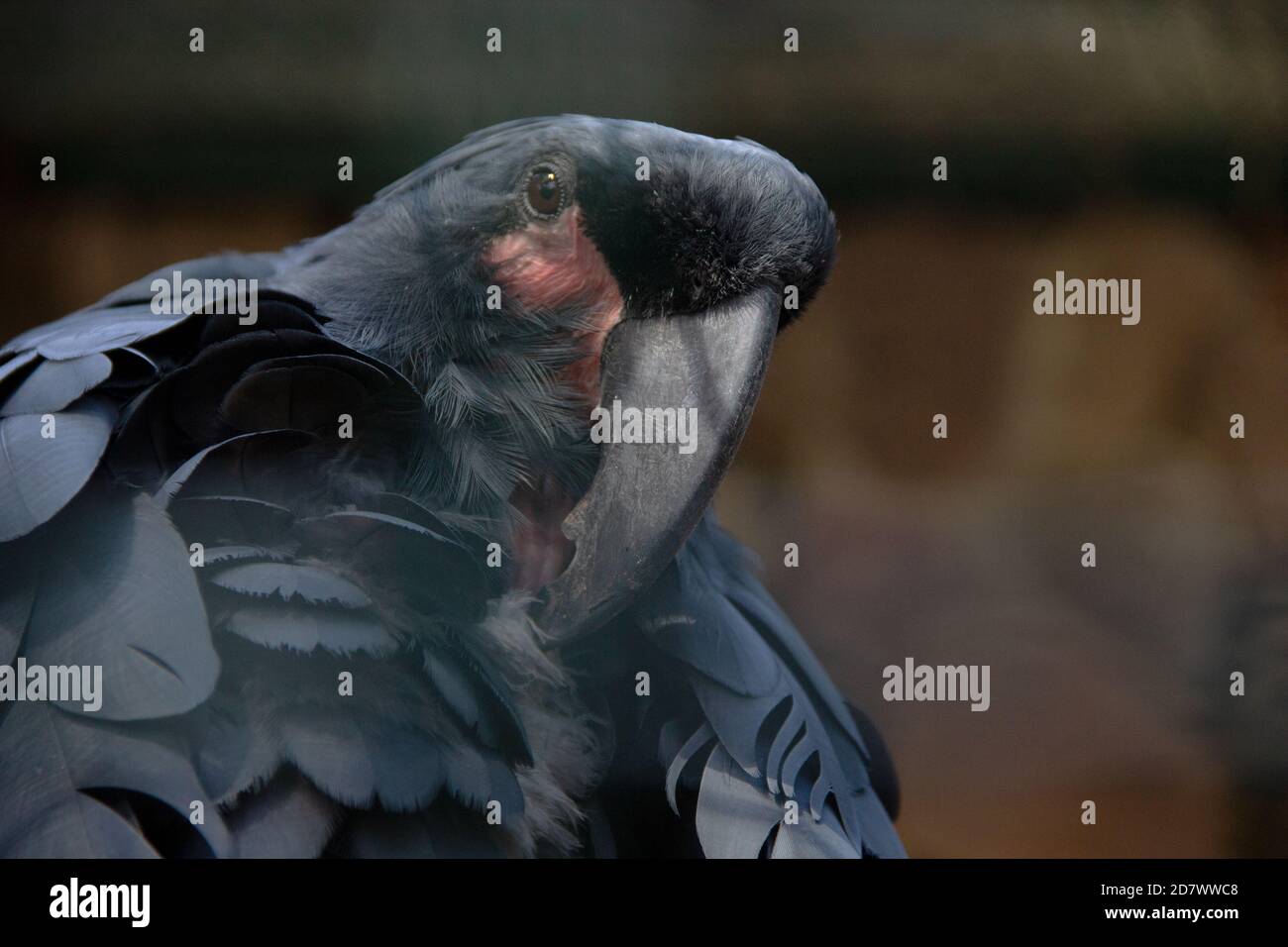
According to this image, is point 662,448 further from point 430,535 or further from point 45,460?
point 45,460

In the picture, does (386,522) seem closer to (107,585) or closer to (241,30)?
(107,585)

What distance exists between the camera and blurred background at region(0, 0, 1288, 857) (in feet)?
4.89

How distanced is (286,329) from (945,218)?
1128 millimetres

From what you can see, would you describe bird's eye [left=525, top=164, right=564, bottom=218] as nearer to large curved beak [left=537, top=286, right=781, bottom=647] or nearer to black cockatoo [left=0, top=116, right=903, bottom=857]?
black cockatoo [left=0, top=116, right=903, bottom=857]

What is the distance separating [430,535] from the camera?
3.42 ft

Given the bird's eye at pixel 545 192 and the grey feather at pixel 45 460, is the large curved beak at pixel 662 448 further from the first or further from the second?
the grey feather at pixel 45 460

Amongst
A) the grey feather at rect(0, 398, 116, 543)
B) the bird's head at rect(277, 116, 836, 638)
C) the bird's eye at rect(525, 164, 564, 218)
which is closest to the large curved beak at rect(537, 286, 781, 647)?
the bird's head at rect(277, 116, 836, 638)

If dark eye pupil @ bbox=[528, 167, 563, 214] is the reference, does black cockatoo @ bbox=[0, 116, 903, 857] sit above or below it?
below

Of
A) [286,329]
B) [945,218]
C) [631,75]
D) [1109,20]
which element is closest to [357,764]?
[286,329]

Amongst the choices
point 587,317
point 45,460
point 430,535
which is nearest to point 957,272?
point 587,317

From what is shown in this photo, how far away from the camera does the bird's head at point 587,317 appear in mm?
1077

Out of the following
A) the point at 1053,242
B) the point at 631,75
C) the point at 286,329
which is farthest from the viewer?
the point at 1053,242

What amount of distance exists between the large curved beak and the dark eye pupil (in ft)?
0.44

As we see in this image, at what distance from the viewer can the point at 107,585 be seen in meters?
0.93
